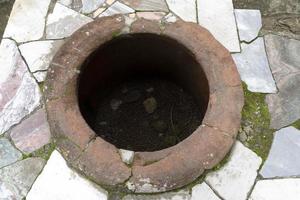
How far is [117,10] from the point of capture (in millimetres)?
3338

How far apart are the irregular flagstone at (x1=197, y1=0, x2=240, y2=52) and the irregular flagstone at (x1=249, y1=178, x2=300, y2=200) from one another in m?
1.04

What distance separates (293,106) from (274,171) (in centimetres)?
53

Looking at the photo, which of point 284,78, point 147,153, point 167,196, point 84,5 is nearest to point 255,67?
point 284,78

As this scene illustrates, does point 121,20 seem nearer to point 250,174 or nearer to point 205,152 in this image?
point 205,152

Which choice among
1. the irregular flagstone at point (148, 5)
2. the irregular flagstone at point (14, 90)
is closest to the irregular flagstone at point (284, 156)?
the irregular flagstone at point (148, 5)

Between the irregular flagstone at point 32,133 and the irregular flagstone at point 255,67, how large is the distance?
148cm

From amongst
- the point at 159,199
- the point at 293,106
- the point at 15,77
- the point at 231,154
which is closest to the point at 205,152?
the point at 231,154

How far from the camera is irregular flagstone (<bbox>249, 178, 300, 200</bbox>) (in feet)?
8.91

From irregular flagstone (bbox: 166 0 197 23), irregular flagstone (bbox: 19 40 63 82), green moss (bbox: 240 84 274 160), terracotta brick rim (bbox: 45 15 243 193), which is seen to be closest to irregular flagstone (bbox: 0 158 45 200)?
terracotta brick rim (bbox: 45 15 243 193)

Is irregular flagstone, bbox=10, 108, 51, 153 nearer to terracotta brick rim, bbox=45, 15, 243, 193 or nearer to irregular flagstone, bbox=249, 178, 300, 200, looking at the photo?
terracotta brick rim, bbox=45, 15, 243, 193

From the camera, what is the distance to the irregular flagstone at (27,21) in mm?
3250

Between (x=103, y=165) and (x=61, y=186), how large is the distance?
1.05ft

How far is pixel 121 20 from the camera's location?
3.17 m

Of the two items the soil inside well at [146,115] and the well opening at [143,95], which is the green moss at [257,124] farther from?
the soil inside well at [146,115]
